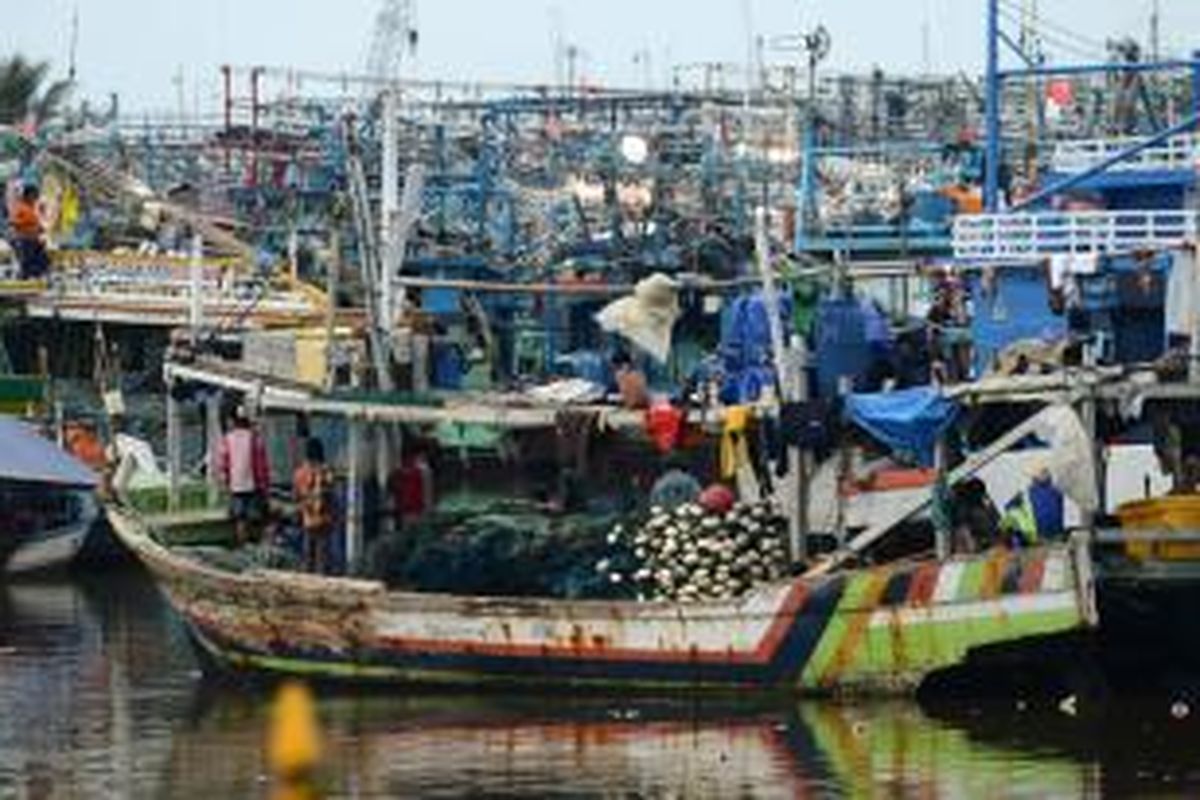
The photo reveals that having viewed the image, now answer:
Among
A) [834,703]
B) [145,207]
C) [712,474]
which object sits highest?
[145,207]

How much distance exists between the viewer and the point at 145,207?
26016 mm

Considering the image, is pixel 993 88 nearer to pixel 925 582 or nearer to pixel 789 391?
pixel 789 391

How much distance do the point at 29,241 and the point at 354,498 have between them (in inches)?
528

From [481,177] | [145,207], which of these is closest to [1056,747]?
[145,207]

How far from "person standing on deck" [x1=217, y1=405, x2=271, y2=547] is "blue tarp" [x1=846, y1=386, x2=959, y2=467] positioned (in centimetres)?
481

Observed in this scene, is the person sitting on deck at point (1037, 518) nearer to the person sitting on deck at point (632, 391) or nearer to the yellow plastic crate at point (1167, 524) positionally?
the yellow plastic crate at point (1167, 524)

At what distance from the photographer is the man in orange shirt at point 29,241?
1193 inches

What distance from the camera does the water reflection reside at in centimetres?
1421

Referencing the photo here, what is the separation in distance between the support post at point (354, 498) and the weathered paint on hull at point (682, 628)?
0.41 meters

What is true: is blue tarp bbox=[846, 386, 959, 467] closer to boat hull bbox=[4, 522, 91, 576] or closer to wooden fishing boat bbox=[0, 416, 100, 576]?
wooden fishing boat bbox=[0, 416, 100, 576]

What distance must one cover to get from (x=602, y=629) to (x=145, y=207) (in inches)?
425

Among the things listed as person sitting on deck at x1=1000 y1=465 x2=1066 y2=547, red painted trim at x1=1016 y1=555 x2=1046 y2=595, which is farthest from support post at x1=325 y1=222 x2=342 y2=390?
red painted trim at x1=1016 y1=555 x2=1046 y2=595

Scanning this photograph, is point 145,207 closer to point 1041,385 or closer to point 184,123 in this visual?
point 184,123

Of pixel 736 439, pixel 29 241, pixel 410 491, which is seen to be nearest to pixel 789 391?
pixel 736 439
